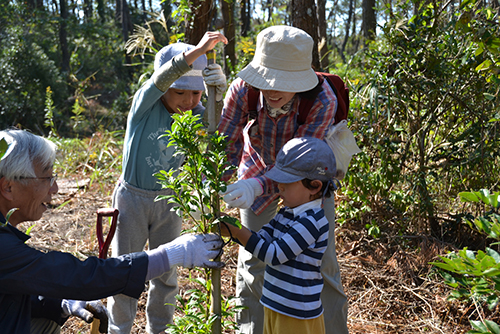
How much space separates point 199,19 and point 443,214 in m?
2.78

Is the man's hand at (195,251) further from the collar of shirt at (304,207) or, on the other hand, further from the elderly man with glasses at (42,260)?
the collar of shirt at (304,207)

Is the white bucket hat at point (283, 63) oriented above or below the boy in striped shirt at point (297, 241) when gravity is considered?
above

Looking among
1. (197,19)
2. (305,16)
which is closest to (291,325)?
(197,19)

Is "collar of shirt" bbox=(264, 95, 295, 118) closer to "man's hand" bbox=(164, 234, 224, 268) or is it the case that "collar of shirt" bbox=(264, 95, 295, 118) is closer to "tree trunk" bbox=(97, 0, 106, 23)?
"man's hand" bbox=(164, 234, 224, 268)

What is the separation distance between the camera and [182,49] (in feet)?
7.66

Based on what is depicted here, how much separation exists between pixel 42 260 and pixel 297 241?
96 centimetres

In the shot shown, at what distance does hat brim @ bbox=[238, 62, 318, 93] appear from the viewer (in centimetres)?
186

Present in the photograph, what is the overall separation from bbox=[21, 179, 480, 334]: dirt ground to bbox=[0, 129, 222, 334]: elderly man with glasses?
4.02 feet

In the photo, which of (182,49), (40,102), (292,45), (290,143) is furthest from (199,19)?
(40,102)

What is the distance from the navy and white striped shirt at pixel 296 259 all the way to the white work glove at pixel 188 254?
0.20 meters

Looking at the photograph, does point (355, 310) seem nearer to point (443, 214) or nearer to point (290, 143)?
point (443, 214)

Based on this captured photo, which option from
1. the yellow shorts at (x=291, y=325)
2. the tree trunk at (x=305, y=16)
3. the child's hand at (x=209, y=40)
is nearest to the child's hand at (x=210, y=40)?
the child's hand at (x=209, y=40)

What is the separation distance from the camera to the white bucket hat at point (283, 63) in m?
1.88

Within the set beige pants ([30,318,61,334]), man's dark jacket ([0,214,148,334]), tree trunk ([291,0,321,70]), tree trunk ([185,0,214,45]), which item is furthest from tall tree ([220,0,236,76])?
man's dark jacket ([0,214,148,334])
